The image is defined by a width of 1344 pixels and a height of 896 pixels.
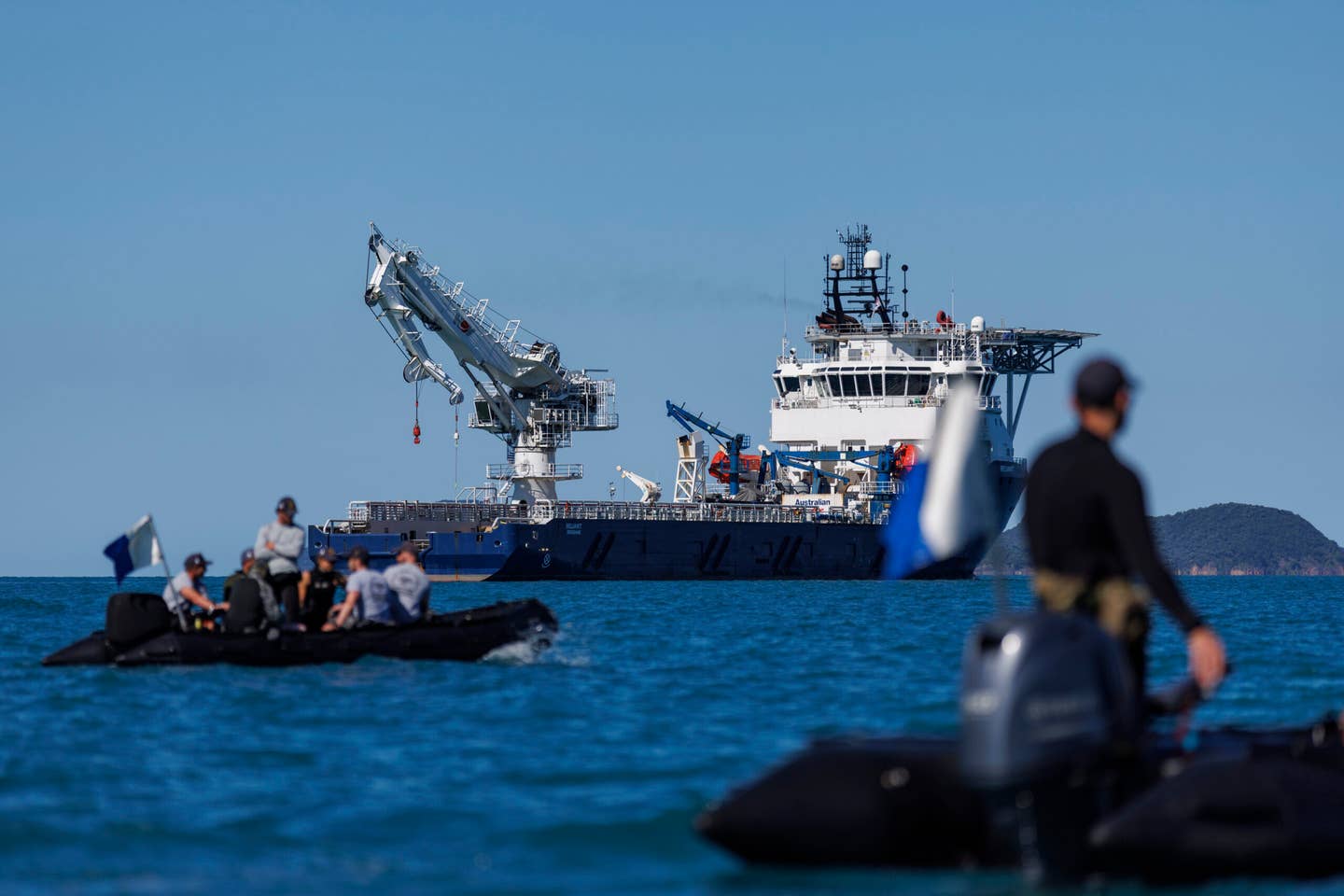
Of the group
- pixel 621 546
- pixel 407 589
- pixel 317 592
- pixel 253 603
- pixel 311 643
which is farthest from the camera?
pixel 621 546

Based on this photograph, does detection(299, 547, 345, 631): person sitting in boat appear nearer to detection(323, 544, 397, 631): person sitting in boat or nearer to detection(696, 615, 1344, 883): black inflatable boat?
detection(323, 544, 397, 631): person sitting in boat

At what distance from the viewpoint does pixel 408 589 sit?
71.2 ft

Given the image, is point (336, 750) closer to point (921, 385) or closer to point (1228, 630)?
point (1228, 630)

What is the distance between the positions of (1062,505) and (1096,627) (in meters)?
0.60

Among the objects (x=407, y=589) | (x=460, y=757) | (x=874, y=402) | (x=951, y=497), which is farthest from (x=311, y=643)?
(x=874, y=402)

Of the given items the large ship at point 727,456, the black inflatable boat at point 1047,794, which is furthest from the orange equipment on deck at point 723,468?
the black inflatable boat at point 1047,794

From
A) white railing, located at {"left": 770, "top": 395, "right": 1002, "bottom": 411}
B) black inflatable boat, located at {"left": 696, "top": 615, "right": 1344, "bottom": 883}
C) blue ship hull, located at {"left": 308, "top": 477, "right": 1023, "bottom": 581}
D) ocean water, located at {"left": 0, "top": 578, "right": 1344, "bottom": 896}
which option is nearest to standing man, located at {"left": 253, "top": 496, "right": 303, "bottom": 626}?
ocean water, located at {"left": 0, "top": 578, "right": 1344, "bottom": 896}

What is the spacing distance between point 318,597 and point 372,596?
840 mm

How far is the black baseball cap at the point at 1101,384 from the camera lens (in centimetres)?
837

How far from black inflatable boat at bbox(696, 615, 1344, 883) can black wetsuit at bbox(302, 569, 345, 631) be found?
13.7 metres

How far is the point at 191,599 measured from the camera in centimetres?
2166

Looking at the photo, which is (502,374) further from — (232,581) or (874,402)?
(232,581)

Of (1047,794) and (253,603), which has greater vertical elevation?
(253,603)

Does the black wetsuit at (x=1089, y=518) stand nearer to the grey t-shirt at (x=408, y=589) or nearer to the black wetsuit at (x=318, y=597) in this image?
the grey t-shirt at (x=408, y=589)
